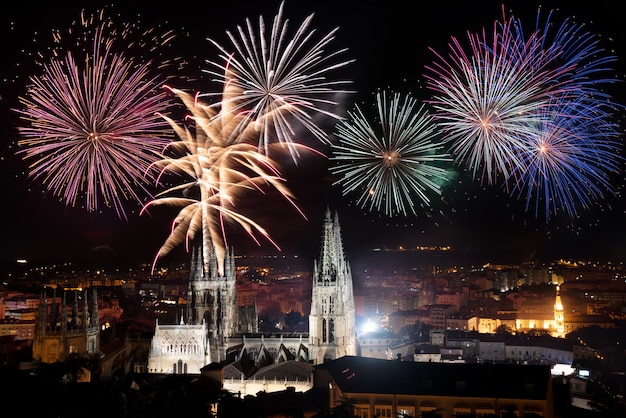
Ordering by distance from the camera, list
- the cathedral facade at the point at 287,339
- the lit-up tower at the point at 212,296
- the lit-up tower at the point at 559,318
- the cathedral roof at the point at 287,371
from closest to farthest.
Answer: the cathedral roof at the point at 287,371
the cathedral facade at the point at 287,339
the lit-up tower at the point at 212,296
the lit-up tower at the point at 559,318

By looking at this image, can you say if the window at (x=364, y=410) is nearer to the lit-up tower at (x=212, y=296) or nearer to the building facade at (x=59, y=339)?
the building facade at (x=59, y=339)

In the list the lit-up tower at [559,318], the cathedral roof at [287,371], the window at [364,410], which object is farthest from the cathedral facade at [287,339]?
the lit-up tower at [559,318]

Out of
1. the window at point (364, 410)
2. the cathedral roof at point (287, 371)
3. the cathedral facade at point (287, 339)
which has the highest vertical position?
the cathedral facade at point (287, 339)

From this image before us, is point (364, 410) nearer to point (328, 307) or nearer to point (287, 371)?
point (287, 371)

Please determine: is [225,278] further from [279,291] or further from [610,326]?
[279,291]

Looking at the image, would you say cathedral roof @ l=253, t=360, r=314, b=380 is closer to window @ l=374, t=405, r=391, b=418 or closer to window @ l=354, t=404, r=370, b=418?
window @ l=354, t=404, r=370, b=418

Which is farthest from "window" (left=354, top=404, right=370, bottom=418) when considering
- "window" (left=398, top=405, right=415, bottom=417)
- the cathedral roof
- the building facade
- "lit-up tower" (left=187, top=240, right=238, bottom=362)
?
"lit-up tower" (left=187, top=240, right=238, bottom=362)

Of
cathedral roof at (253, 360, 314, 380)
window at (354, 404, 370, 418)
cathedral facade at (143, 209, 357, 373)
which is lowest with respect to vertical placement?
window at (354, 404, 370, 418)

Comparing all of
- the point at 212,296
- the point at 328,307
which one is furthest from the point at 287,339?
the point at 212,296
